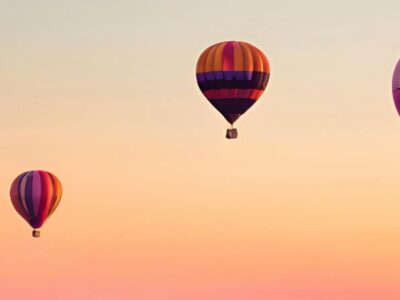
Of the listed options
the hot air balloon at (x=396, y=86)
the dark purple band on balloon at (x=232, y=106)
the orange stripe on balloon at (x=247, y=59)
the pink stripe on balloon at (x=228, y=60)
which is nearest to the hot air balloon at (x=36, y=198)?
the dark purple band on balloon at (x=232, y=106)

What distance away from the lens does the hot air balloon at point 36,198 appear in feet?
541

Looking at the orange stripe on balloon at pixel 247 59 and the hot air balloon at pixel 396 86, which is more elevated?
the orange stripe on balloon at pixel 247 59

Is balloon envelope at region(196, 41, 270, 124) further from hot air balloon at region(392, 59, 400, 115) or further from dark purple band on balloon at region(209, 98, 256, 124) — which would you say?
hot air balloon at region(392, 59, 400, 115)

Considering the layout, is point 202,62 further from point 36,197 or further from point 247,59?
point 36,197

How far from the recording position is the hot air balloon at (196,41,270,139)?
144375 millimetres

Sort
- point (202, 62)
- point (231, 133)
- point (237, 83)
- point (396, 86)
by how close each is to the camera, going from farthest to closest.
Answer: point (202, 62), point (231, 133), point (237, 83), point (396, 86)

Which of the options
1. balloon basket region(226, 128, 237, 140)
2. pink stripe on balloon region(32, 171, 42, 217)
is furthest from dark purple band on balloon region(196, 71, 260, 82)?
pink stripe on balloon region(32, 171, 42, 217)

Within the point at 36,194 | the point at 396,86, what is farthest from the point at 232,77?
the point at 36,194

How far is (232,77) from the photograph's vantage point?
144250mm

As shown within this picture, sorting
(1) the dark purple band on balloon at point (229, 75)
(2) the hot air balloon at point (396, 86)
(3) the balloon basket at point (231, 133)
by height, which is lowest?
(3) the balloon basket at point (231, 133)

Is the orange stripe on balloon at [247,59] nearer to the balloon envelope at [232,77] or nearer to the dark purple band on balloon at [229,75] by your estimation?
the balloon envelope at [232,77]

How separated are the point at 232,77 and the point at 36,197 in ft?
91.9

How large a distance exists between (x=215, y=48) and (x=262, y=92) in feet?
16.0

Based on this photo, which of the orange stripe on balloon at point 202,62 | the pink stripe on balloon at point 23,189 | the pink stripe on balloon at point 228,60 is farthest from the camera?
the pink stripe on balloon at point 23,189
